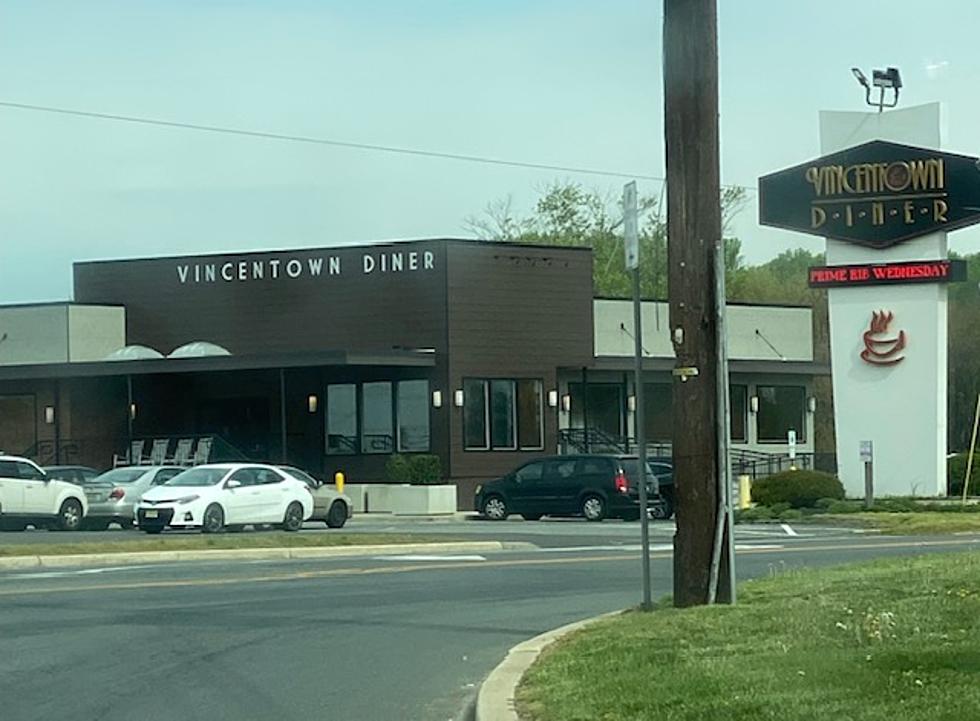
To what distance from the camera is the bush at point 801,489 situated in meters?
39.4

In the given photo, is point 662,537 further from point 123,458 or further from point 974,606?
point 123,458

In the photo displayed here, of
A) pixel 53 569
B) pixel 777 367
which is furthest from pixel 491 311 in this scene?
pixel 53 569

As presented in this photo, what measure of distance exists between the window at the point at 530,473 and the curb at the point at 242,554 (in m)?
11.8

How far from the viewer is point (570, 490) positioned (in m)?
40.4

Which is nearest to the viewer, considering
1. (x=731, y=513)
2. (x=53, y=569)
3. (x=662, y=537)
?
(x=731, y=513)

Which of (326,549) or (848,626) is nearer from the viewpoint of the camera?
(848,626)

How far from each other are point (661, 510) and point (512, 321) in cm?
1091

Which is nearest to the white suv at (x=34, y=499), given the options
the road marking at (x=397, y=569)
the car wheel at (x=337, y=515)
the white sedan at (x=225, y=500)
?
the white sedan at (x=225, y=500)

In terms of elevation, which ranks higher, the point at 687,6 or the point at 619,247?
the point at 619,247

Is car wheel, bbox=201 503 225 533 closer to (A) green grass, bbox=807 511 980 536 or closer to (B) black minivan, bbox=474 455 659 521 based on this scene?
(B) black minivan, bbox=474 455 659 521

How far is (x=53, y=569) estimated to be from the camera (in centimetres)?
2380

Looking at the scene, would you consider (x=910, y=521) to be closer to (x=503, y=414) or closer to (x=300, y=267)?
(x=503, y=414)

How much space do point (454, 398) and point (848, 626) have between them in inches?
1415

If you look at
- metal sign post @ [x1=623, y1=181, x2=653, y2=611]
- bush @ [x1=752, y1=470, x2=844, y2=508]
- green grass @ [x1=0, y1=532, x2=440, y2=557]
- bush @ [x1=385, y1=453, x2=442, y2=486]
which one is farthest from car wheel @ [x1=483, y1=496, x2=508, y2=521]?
metal sign post @ [x1=623, y1=181, x2=653, y2=611]
